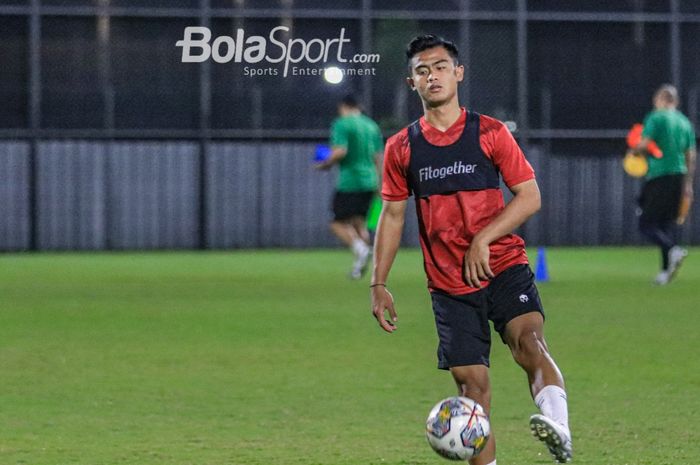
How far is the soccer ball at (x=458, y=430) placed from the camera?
595 centimetres

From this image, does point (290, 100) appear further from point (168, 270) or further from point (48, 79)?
point (168, 270)

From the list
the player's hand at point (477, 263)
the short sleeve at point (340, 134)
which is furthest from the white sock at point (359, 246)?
the player's hand at point (477, 263)

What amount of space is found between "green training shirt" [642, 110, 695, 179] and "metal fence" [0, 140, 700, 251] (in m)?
13.0

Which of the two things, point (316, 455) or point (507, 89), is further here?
point (507, 89)

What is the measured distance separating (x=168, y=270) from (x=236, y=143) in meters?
9.01

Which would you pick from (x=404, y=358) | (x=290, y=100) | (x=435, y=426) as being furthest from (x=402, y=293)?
(x=290, y=100)

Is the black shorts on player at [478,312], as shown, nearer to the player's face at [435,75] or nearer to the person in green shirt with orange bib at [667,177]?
the player's face at [435,75]

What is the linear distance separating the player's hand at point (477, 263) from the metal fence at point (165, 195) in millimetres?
25153

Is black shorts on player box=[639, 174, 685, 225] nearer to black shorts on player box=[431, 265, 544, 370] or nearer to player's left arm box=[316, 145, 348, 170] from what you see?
player's left arm box=[316, 145, 348, 170]

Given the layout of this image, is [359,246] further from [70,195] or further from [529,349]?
[529,349]

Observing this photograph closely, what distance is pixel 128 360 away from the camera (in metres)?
11.3

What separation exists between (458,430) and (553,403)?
438 mm

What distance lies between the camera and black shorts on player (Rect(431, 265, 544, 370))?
250 inches

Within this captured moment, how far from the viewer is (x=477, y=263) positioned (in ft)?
20.5
